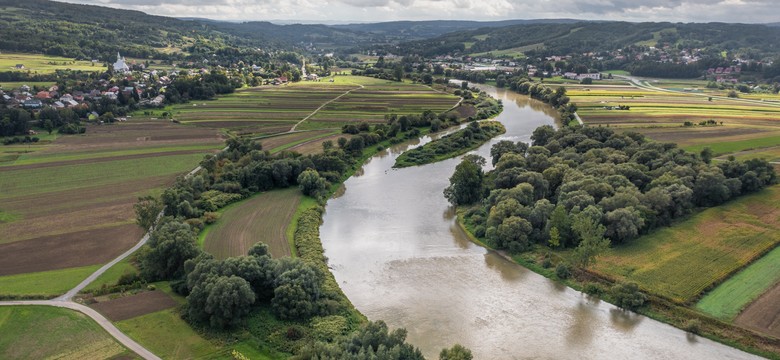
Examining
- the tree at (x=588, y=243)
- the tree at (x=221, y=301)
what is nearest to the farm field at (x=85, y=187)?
the tree at (x=221, y=301)

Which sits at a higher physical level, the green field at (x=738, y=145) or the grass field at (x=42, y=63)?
the grass field at (x=42, y=63)

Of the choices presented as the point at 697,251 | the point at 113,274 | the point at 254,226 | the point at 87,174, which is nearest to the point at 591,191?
the point at 697,251

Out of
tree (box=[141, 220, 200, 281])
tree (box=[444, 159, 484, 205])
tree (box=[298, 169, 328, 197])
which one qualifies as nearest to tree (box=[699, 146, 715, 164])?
tree (box=[444, 159, 484, 205])

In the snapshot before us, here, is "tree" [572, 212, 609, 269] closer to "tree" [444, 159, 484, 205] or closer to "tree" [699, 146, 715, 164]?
"tree" [444, 159, 484, 205]

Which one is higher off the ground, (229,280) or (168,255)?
(229,280)

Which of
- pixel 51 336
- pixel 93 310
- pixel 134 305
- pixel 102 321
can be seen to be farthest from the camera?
pixel 134 305

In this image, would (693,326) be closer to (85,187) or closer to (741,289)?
(741,289)

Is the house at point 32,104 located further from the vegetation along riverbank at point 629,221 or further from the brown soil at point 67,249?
the vegetation along riverbank at point 629,221

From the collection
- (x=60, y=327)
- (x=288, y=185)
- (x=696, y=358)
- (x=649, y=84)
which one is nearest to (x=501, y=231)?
(x=696, y=358)
